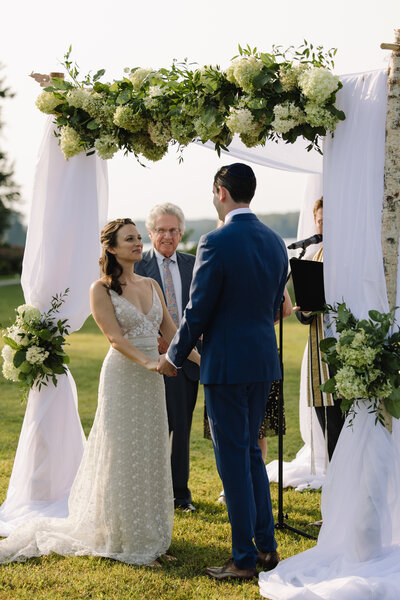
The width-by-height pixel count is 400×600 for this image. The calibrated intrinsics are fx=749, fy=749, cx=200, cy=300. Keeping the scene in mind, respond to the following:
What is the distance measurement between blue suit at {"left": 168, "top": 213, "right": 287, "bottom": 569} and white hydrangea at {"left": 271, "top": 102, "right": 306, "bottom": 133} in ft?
1.67

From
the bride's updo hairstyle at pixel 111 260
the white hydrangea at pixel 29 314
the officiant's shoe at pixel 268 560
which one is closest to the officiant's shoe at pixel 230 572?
the officiant's shoe at pixel 268 560

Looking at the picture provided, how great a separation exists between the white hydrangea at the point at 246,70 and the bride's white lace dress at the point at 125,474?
142 cm

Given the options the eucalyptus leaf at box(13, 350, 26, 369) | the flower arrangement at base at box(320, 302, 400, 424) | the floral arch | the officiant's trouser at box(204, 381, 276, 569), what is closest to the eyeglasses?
the floral arch

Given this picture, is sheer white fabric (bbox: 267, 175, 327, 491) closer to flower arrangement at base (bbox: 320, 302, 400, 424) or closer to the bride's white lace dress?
the bride's white lace dress

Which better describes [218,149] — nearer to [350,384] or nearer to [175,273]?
[175,273]

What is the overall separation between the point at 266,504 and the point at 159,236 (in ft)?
7.18

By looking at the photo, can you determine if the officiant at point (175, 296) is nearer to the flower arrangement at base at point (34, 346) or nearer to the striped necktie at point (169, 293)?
the striped necktie at point (169, 293)

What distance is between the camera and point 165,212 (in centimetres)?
545

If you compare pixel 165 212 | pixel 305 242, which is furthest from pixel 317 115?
pixel 165 212

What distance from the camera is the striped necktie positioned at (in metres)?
5.51

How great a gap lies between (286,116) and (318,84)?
10.2 inches

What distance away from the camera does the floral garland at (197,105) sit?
162 inches

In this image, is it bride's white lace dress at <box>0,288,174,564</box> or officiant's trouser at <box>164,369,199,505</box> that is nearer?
bride's white lace dress at <box>0,288,174,564</box>

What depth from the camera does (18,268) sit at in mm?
46594
